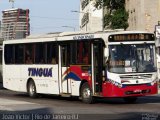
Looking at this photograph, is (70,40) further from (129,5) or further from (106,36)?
(129,5)

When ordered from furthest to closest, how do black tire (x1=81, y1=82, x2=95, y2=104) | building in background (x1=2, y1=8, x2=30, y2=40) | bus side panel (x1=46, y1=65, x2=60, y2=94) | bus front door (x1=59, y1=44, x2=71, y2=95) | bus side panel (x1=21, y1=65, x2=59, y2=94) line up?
building in background (x1=2, y1=8, x2=30, y2=40) < bus side panel (x1=21, y1=65, x2=59, y2=94) < bus side panel (x1=46, y1=65, x2=60, y2=94) < bus front door (x1=59, y1=44, x2=71, y2=95) < black tire (x1=81, y1=82, x2=95, y2=104)

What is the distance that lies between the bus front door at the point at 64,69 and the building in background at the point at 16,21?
101495mm

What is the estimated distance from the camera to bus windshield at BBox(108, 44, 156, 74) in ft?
72.9

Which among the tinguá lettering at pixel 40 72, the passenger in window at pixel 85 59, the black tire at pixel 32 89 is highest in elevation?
the passenger in window at pixel 85 59

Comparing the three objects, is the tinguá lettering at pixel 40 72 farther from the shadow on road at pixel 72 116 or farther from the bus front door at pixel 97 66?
the shadow on road at pixel 72 116

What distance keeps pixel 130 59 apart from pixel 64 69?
13.0 feet

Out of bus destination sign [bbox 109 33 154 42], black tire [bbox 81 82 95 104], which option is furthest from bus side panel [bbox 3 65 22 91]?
bus destination sign [bbox 109 33 154 42]

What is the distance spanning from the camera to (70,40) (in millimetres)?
24875

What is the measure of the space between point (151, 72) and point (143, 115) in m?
5.58

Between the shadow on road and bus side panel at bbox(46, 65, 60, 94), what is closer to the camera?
the shadow on road

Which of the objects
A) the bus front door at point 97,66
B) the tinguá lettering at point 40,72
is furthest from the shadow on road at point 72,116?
the tinguá lettering at point 40,72

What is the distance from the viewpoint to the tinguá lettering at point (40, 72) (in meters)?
26.5

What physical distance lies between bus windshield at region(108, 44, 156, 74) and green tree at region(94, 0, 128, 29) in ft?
188

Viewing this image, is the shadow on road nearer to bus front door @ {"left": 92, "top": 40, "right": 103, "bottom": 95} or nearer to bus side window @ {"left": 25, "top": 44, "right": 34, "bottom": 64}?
bus front door @ {"left": 92, "top": 40, "right": 103, "bottom": 95}
